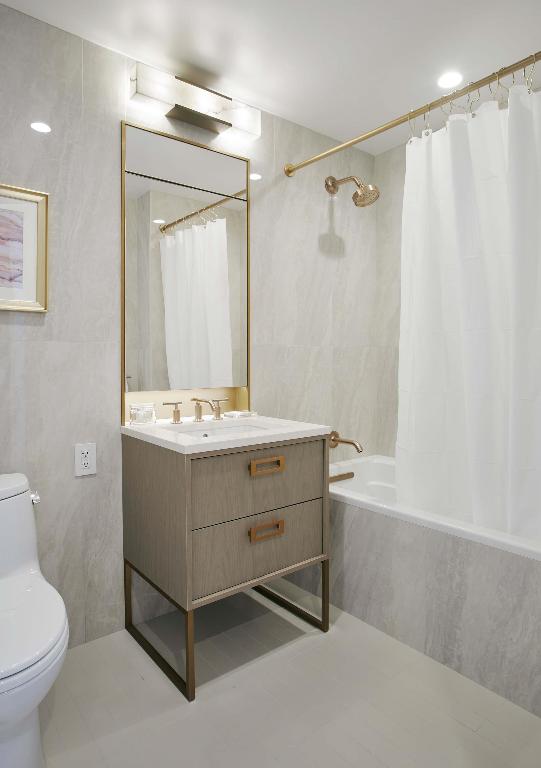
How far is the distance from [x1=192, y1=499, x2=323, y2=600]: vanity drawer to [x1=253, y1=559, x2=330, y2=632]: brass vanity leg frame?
11 centimetres

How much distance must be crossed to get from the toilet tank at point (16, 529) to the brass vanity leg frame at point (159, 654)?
1.52 feet

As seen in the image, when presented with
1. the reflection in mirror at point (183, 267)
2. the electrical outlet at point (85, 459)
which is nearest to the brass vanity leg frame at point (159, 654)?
the electrical outlet at point (85, 459)

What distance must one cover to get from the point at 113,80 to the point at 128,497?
1.67 m

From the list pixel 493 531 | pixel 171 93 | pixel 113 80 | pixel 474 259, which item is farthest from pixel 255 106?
pixel 493 531

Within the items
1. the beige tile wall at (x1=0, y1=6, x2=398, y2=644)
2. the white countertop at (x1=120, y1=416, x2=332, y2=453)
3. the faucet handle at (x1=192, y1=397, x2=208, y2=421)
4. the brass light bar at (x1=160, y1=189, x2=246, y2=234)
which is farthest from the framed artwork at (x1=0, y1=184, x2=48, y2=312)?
the faucet handle at (x1=192, y1=397, x2=208, y2=421)

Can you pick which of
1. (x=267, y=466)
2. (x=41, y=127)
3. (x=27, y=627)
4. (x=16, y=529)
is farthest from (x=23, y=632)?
(x=41, y=127)

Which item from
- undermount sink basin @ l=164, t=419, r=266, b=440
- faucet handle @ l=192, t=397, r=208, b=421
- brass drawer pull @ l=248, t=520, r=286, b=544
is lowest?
Result: brass drawer pull @ l=248, t=520, r=286, b=544

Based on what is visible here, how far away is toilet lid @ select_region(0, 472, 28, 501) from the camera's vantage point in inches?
62.7

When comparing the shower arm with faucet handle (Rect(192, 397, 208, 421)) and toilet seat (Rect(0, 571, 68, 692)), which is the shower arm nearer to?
faucet handle (Rect(192, 397, 208, 421))

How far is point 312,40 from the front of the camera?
6.31ft

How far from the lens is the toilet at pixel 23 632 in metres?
1.13

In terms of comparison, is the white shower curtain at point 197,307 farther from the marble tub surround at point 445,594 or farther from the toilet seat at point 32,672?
the toilet seat at point 32,672

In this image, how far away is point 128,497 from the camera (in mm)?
2018

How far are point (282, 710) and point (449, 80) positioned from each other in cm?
263
